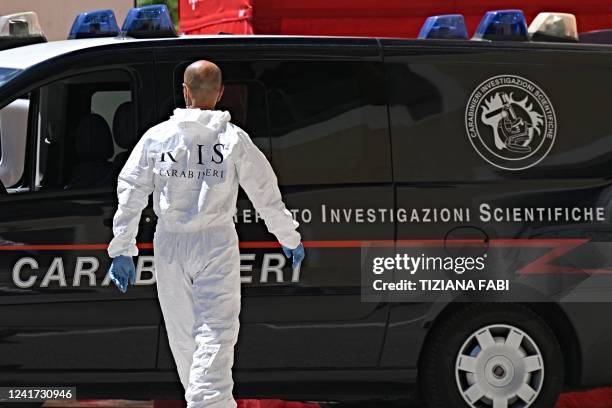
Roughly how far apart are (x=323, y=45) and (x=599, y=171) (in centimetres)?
142

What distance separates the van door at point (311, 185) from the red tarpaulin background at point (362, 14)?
2.00 metres

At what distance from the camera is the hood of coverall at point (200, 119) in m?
5.74

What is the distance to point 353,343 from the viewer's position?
6.46m

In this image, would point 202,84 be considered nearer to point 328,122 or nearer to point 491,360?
point 328,122

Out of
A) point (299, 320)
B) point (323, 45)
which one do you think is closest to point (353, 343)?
point (299, 320)

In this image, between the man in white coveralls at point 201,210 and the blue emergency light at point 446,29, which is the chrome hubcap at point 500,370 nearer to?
the man in white coveralls at point 201,210

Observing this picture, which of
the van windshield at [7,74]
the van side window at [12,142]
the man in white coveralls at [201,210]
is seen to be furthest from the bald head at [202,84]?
the van side window at [12,142]

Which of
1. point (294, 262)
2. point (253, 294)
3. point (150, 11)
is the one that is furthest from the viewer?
point (150, 11)

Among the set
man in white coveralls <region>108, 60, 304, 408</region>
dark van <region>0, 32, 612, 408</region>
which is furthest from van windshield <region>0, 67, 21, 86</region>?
man in white coveralls <region>108, 60, 304, 408</region>

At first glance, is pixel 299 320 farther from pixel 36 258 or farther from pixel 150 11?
pixel 150 11

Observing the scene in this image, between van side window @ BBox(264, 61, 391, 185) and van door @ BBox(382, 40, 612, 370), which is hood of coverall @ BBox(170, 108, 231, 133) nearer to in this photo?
van side window @ BBox(264, 61, 391, 185)

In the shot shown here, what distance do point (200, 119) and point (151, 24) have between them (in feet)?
3.80

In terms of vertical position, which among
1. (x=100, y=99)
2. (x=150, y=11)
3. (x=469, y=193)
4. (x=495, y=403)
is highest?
(x=150, y=11)

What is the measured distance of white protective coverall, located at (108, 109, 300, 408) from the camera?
5.73m
